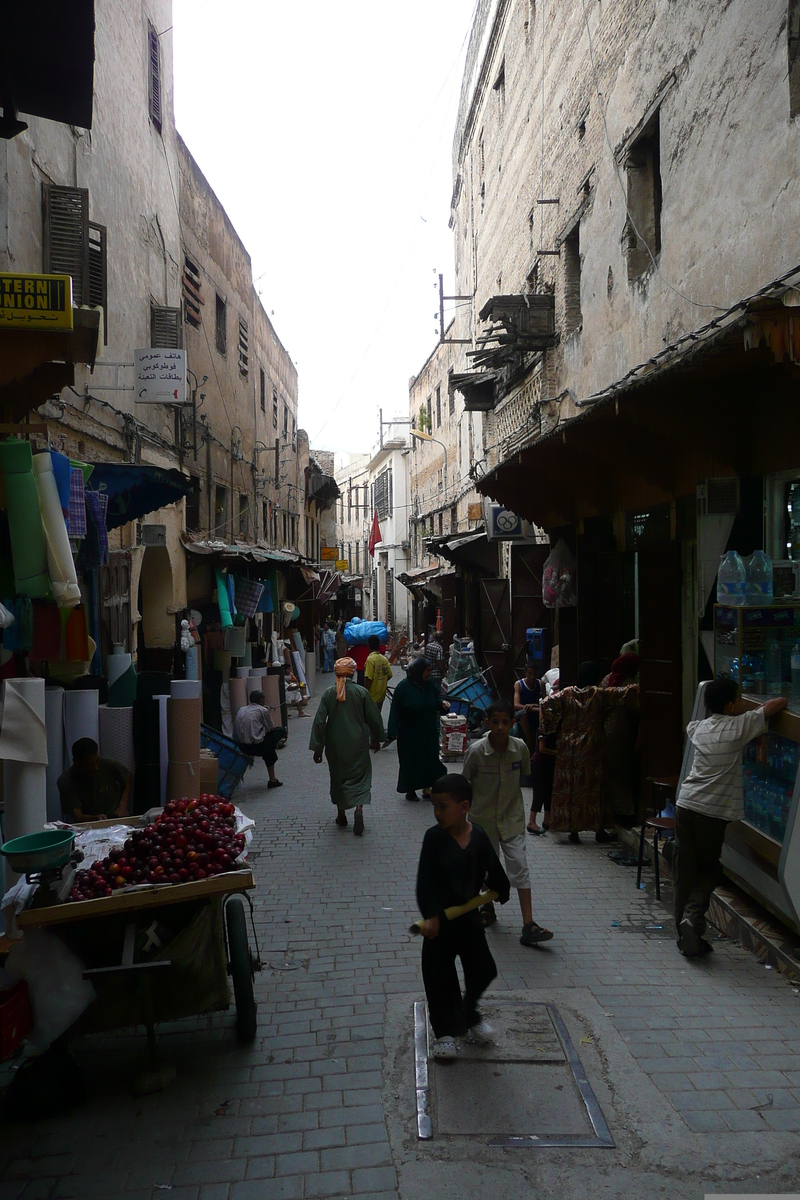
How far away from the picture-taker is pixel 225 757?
10.2 m

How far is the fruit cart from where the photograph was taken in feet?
12.9

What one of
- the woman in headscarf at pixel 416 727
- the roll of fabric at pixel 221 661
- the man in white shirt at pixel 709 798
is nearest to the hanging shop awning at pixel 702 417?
the man in white shirt at pixel 709 798

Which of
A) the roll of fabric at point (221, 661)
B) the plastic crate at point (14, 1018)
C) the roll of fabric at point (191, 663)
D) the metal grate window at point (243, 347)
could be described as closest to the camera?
the plastic crate at point (14, 1018)

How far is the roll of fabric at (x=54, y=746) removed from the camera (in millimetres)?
6367

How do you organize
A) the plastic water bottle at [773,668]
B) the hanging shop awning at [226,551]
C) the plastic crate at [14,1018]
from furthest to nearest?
the hanging shop awning at [226,551] → the plastic water bottle at [773,668] → the plastic crate at [14,1018]

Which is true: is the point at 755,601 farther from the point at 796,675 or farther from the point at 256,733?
the point at 256,733

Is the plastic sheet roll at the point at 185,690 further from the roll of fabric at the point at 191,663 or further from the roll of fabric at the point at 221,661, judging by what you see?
the roll of fabric at the point at 221,661

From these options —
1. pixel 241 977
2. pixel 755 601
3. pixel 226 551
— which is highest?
pixel 226 551

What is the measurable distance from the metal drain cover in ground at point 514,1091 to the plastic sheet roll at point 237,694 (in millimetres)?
10011

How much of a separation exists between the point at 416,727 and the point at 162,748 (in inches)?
129

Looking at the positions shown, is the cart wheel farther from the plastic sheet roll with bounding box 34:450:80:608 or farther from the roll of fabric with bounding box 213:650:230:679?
the roll of fabric with bounding box 213:650:230:679

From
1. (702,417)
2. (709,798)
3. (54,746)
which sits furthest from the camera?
(702,417)

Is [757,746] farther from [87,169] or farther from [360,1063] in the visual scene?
[87,169]

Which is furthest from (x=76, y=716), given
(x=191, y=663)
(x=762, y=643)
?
(x=191, y=663)
